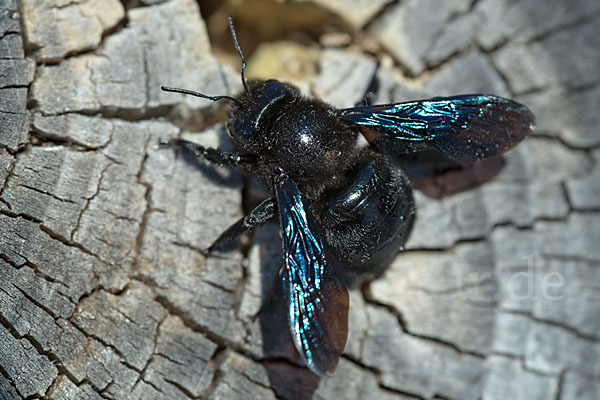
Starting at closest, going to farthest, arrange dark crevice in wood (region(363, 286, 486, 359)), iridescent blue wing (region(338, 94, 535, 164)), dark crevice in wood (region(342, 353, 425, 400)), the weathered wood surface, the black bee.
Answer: the weathered wood surface < the black bee < dark crevice in wood (region(342, 353, 425, 400)) < dark crevice in wood (region(363, 286, 486, 359)) < iridescent blue wing (region(338, 94, 535, 164))

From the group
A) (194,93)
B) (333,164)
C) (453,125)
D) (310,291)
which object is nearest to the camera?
(310,291)

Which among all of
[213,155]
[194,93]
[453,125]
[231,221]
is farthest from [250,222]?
[453,125]

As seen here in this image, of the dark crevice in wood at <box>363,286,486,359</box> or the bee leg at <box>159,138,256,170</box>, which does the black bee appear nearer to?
the bee leg at <box>159,138,256,170</box>

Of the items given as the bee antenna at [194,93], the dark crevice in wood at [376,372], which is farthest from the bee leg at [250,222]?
the dark crevice in wood at [376,372]

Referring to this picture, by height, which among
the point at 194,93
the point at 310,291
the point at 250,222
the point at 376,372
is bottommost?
the point at 376,372

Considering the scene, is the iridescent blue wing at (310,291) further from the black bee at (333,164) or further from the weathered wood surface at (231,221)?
the weathered wood surface at (231,221)

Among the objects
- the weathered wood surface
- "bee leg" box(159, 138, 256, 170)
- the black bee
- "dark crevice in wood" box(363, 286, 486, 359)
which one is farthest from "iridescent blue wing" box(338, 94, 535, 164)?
"dark crevice in wood" box(363, 286, 486, 359)

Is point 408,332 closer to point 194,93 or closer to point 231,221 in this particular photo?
point 231,221

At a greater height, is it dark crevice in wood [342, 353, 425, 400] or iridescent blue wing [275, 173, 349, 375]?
iridescent blue wing [275, 173, 349, 375]

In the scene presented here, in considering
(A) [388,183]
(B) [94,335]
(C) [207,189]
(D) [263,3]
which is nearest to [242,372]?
(B) [94,335]
